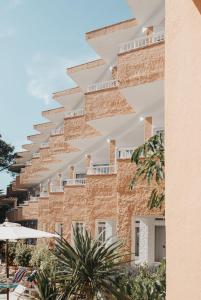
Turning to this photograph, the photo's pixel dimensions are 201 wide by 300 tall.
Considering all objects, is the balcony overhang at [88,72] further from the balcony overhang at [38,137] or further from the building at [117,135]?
the balcony overhang at [38,137]

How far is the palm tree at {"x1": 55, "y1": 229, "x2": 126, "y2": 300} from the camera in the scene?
939 centimetres

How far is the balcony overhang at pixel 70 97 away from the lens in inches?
1425

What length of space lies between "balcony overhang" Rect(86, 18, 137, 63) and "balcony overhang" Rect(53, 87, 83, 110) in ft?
27.2

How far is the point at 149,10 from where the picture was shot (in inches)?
896

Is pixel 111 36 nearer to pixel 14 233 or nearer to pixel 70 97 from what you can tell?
pixel 70 97

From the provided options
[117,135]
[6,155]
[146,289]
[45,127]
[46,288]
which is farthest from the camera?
[6,155]

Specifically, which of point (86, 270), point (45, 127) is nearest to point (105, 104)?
point (86, 270)

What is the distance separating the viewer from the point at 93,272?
31.1 feet

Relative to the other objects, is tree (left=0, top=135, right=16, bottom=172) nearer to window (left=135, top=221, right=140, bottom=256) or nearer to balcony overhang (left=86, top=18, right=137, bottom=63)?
balcony overhang (left=86, top=18, right=137, bottom=63)

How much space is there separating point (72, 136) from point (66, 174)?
974 cm

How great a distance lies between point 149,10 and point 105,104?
5.83 meters
